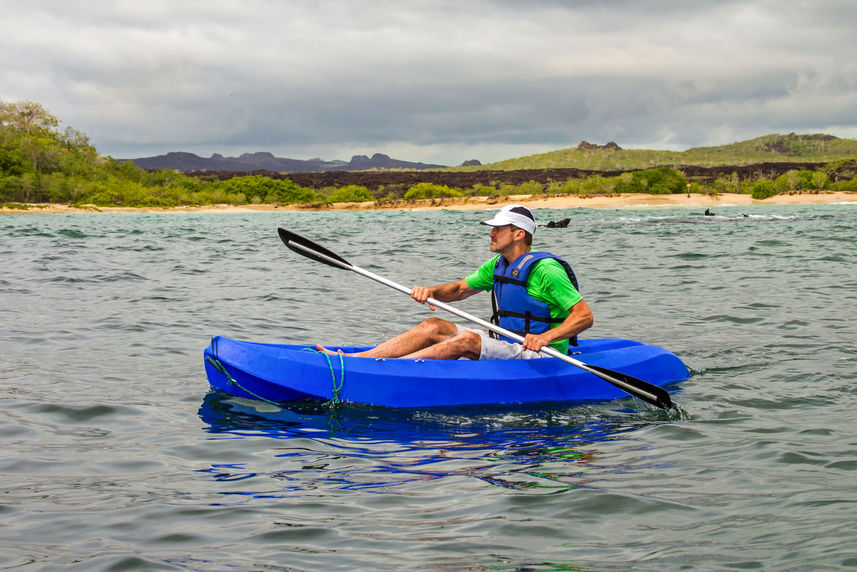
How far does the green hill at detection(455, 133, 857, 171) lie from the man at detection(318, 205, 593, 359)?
125 m

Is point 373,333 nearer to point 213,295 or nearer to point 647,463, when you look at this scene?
point 213,295

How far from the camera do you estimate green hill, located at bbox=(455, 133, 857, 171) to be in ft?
427

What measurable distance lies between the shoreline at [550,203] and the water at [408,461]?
49.6 m

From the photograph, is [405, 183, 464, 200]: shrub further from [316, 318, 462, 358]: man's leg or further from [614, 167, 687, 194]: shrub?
[316, 318, 462, 358]: man's leg

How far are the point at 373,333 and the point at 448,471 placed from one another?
4.61 m

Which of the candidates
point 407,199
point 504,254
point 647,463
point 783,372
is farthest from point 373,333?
point 407,199

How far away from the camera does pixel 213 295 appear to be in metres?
11.1

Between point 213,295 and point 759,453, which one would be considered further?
point 213,295

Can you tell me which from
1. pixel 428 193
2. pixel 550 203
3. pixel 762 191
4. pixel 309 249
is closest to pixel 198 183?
pixel 428 193

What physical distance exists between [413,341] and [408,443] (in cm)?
124

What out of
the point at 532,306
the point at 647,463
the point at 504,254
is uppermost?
the point at 504,254

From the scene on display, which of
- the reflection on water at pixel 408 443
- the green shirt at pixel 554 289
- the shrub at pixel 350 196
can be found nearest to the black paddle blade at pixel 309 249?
the reflection on water at pixel 408 443

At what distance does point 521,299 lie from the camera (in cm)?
565

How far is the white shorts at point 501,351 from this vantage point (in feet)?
18.8
